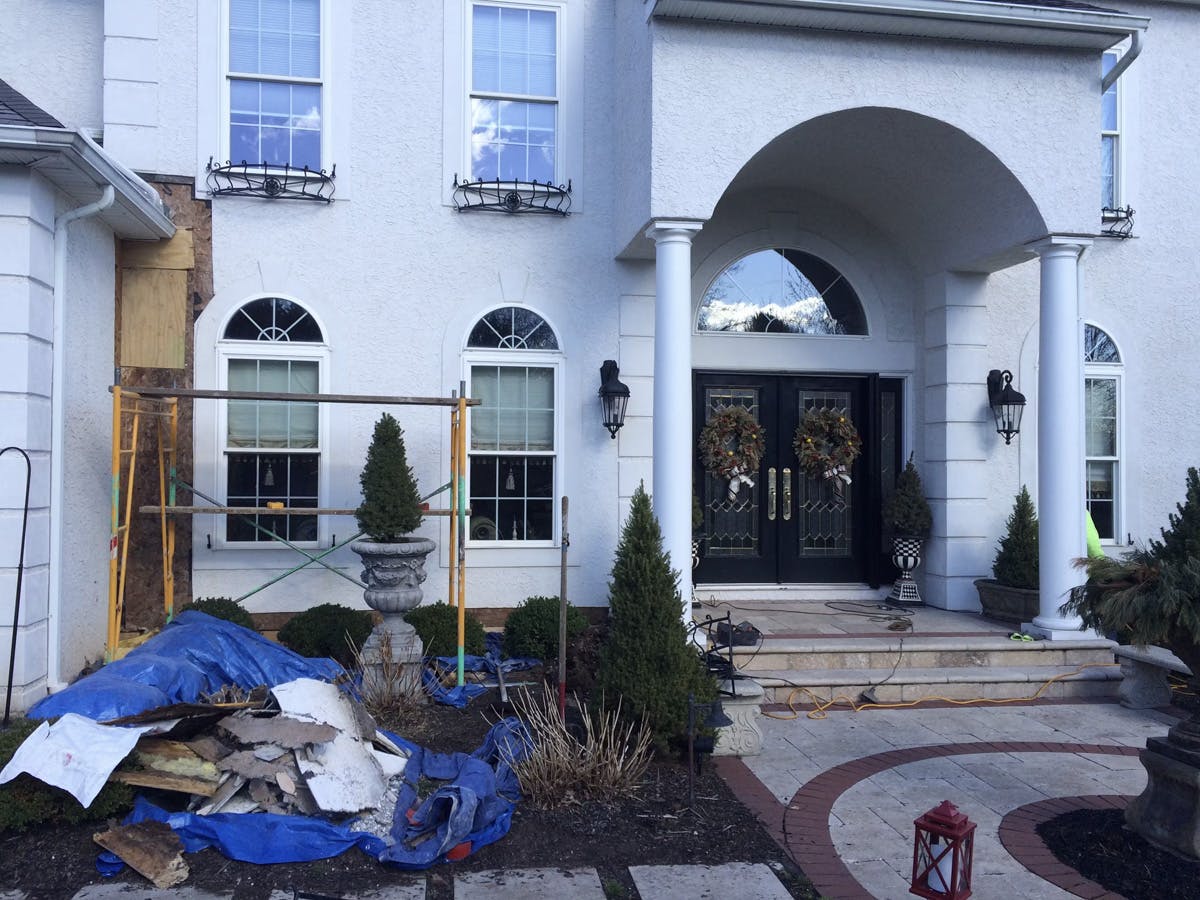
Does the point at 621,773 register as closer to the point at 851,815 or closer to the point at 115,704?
the point at 851,815

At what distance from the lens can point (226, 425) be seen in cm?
775

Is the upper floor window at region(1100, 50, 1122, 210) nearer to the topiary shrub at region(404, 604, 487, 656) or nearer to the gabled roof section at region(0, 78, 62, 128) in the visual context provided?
the topiary shrub at region(404, 604, 487, 656)

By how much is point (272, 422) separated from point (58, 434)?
1875 mm

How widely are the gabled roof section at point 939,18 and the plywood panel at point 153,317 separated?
4.37 m

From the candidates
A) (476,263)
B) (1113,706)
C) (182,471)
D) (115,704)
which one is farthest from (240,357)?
(1113,706)

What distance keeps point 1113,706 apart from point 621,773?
4.38 metres

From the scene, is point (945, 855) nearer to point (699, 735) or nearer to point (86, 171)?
point (699, 735)

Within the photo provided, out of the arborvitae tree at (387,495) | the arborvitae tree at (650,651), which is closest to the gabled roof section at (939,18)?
the arborvitae tree at (387,495)

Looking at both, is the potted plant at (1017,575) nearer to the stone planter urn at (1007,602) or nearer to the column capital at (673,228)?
the stone planter urn at (1007,602)

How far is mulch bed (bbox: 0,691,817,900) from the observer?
4.00m

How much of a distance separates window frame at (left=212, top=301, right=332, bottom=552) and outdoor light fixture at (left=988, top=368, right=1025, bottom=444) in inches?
243

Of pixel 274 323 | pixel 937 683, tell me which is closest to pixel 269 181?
pixel 274 323

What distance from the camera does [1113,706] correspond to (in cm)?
712

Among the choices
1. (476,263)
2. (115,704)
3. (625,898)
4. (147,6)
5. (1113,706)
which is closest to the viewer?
(625,898)
